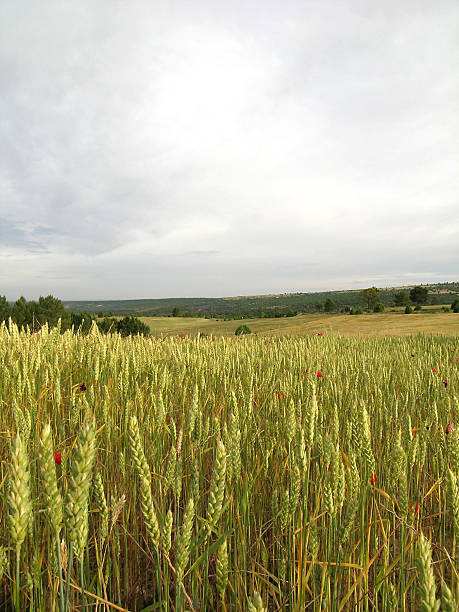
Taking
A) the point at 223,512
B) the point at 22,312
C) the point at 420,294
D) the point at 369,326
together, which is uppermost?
the point at 420,294

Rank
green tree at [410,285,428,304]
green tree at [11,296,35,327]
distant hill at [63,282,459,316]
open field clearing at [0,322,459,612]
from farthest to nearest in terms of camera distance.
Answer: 1. distant hill at [63,282,459,316]
2. green tree at [410,285,428,304]
3. green tree at [11,296,35,327]
4. open field clearing at [0,322,459,612]

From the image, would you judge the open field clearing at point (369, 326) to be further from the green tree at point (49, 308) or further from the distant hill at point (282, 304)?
the distant hill at point (282, 304)

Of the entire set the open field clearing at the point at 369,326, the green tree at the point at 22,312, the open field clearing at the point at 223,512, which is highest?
the green tree at the point at 22,312

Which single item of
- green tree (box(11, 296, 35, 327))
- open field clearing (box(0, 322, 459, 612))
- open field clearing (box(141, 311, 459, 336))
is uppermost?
green tree (box(11, 296, 35, 327))

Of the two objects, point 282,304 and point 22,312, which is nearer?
point 22,312

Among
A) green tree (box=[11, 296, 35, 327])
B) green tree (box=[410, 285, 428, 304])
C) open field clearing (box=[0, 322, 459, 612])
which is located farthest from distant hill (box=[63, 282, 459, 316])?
open field clearing (box=[0, 322, 459, 612])

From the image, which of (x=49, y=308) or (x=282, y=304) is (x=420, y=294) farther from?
(x=49, y=308)

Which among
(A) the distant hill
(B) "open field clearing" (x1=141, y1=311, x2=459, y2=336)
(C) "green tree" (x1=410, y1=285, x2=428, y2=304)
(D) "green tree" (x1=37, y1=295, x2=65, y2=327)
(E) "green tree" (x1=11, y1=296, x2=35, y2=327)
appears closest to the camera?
(B) "open field clearing" (x1=141, y1=311, x2=459, y2=336)

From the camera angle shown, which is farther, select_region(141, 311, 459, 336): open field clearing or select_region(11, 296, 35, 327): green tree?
select_region(11, 296, 35, 327): green tree

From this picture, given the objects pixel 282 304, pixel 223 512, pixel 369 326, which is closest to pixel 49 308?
pixel 369 326

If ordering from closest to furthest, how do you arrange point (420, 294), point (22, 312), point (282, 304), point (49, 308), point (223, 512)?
1. point (223, 512)
2. point (22, 312)
3. point (49, 308)
4. point (420, 294)
5. point (282, 304)

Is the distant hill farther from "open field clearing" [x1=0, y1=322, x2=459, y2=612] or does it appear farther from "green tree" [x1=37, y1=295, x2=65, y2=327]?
"open field clearing" [x1=0, y1=322, x2=459, y2=612]

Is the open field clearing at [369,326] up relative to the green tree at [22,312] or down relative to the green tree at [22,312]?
down

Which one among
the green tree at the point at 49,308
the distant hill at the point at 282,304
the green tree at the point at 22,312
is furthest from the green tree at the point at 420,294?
the green tree at the point at 22,312
